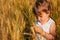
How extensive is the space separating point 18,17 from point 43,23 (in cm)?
15

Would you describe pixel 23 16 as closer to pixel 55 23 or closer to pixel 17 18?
pixel 17 18

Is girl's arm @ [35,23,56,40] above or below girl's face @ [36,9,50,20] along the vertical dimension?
below

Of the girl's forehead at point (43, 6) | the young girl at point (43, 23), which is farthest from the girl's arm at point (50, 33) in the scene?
the girl's forehead at point (43, 6)

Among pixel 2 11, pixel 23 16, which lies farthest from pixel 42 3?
pixel 2 11

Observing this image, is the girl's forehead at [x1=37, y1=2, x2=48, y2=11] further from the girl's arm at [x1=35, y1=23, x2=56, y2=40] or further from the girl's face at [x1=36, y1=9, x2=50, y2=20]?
the girl's arm at [x1=35, y1=23, x2=56, y2=40]

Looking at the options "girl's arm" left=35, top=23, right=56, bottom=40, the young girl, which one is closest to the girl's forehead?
the young girl

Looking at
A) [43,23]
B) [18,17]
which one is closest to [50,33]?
[43,23]

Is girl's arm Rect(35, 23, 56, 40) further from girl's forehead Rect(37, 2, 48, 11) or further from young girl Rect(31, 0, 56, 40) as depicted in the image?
girl's forehead Rect(37, 2, 48, 11)

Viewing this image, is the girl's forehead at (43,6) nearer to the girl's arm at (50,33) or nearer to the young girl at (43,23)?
the young girl at (43,23)

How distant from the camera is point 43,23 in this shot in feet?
4.47

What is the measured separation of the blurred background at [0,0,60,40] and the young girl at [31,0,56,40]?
1.1 inches

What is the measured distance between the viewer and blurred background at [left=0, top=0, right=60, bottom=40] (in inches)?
51.4

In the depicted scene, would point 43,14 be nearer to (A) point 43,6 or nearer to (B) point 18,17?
(A) point 43,6

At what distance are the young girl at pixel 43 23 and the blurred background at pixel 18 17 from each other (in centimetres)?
3
